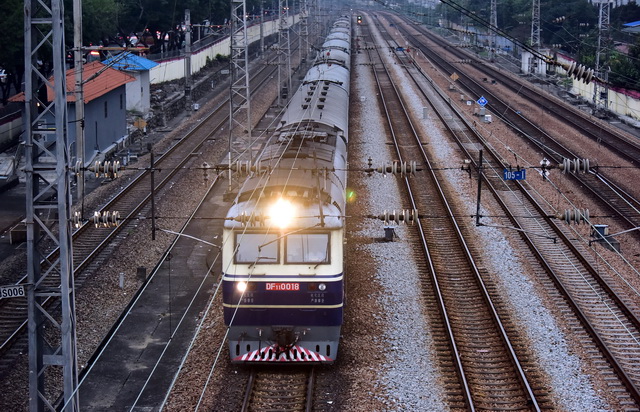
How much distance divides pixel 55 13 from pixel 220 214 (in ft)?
52.7

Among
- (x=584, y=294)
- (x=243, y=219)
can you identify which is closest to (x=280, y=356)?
(x=243, y=219)

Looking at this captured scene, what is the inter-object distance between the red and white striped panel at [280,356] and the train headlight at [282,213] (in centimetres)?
218

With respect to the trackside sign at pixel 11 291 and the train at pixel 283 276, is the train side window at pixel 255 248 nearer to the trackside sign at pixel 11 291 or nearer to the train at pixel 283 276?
the train at pixel 283 276

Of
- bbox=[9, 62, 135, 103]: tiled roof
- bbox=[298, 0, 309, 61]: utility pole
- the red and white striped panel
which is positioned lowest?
the red and white striped panel

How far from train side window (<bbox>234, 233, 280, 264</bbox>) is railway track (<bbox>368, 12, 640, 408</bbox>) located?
18.3 ft

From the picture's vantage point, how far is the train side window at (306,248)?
14.4 metres

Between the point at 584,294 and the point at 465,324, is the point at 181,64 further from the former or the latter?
the point at 465,324

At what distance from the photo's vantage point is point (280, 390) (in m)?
14.3

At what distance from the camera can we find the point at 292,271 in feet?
47.0

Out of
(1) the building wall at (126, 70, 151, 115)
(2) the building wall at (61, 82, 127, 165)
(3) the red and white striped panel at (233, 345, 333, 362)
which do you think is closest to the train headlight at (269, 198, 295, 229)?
(3) the red and white striped panel at (233, 345, 333, 362)

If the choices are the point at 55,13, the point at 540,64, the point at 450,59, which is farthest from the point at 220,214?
the point at 450,59

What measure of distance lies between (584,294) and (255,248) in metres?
8.76

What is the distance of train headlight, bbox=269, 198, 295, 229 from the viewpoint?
14.4 metres

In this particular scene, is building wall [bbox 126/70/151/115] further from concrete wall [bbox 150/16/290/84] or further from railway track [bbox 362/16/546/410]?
railway track [bbox 362/16/546/410]
